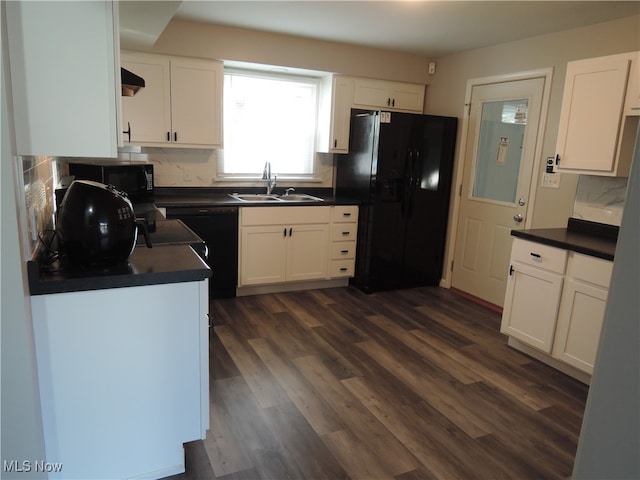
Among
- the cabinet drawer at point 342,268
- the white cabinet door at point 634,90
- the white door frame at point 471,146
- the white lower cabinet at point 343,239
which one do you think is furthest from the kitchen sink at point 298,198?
the white cabinet door at point 634,90

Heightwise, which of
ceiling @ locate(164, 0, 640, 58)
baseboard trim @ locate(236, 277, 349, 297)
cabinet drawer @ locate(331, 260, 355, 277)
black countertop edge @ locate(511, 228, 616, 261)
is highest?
ceiling @ locate(164, 0, 640, 58)

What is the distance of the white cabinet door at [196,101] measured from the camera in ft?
12.3

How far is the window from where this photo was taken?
169 inches

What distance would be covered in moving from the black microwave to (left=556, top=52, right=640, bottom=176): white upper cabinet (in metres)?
3.16

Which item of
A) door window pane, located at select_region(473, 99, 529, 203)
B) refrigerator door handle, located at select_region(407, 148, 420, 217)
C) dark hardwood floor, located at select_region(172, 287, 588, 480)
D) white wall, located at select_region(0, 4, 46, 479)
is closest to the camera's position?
white wall, located at select_region(0, 4, 46, 479)

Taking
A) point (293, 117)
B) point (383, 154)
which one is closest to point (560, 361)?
point (383, 154)

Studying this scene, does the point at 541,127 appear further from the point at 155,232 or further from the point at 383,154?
the point at 155,232

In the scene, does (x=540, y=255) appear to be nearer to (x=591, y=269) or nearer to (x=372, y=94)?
(x=591, y=269)

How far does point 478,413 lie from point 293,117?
3308 millimetres

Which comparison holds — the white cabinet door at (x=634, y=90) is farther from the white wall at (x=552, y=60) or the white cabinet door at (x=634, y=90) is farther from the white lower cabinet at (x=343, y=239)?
the white lower cabinet at (x=343, y=239)

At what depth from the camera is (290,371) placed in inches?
108

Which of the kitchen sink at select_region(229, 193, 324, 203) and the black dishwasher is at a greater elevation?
the kitchen sink at select_region(229, 193, 324, 203)

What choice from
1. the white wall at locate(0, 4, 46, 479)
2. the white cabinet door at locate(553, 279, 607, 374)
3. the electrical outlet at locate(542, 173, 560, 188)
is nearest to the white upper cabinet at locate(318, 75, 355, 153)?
the electrical outlet at locate(542, 173, 560, 188)

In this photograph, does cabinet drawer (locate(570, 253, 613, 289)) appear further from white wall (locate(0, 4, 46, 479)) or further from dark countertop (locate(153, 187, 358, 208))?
white wall (locate(0, 4, 46, 479))
